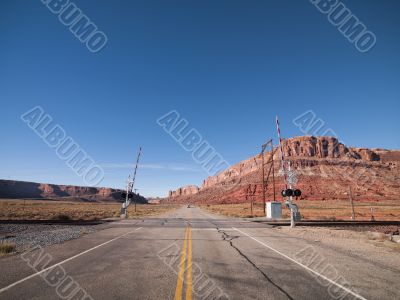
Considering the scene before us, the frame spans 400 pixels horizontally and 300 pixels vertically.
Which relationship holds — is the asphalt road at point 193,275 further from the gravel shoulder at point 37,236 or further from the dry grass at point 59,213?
the dry grass at point 59,213

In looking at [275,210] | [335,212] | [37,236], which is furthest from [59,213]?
[335,212]

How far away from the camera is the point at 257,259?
363 inches

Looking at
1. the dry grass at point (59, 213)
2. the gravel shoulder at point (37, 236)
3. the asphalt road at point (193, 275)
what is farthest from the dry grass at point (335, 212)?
the asphalt road at point (193, 275)

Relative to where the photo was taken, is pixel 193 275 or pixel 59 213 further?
pixel 59 213

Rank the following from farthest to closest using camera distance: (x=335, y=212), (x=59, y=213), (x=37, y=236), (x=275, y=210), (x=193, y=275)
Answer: (x=335, y=212)
(x=59, y=213)
(x=275, y=210)
(x=37, y=236)
(x=193, y=275)

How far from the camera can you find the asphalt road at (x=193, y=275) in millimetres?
5730

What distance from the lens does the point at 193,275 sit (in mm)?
7086

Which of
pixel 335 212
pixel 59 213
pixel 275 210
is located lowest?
pixel 59 213

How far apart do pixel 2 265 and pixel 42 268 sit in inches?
57.0

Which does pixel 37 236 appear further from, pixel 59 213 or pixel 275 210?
pixel 59 213

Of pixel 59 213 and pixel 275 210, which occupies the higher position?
pixel 275 210

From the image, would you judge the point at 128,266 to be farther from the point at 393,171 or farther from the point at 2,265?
the point at 393,171

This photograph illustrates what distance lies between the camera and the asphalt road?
573 cm

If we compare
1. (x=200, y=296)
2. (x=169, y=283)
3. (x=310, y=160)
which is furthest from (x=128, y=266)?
(x=310, y=160)
